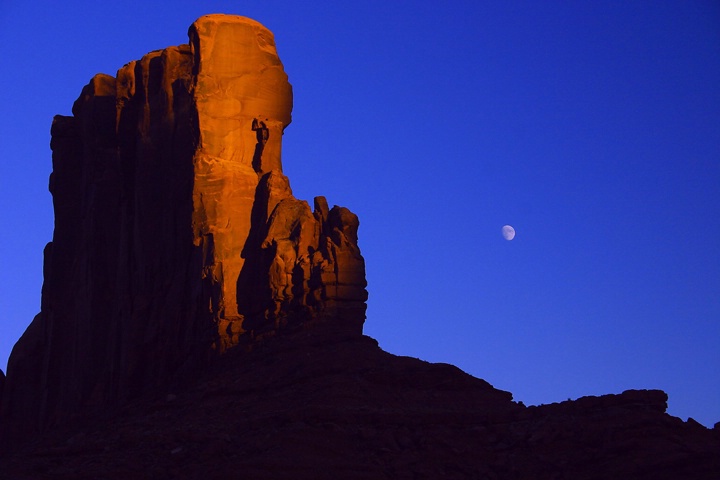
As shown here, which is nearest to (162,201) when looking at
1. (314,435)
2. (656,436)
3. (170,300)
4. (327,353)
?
(170,300)

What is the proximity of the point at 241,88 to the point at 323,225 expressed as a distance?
7562 millimetres

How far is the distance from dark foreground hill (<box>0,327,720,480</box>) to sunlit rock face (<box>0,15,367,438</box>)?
13.8 feet

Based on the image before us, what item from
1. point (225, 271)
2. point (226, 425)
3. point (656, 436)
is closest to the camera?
point (656, 436)

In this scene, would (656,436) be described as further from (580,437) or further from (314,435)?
(314,435)

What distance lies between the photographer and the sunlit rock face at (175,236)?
54.2 metres

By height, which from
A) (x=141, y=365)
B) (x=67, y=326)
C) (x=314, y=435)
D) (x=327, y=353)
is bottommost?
(x=314, y=435)

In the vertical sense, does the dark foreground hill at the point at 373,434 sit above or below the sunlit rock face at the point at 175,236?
below

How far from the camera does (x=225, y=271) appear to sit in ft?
185

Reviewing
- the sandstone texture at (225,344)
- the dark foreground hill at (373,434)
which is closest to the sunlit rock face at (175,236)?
the sandstone texture at (225,344)

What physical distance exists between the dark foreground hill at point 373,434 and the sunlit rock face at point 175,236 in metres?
4.20

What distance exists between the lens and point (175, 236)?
6188 centimetres

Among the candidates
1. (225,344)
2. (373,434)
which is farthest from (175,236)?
(373,434)

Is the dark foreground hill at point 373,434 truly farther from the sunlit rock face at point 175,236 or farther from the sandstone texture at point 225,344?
the sunlit rock face at point 175,236

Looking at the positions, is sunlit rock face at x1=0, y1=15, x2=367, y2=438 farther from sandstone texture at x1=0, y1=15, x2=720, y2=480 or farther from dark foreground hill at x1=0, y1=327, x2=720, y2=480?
dark foreground hill at x1=0, y1=327, x2=720, y2=480
